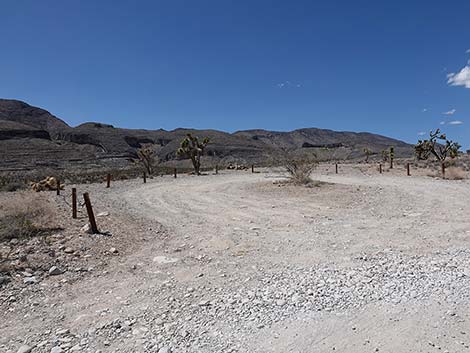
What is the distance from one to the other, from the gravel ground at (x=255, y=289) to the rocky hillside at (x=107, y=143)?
1275cm

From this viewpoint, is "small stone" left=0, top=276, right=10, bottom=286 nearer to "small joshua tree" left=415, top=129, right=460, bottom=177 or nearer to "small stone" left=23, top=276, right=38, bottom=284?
"small stone" left=23, top=276, right=38, bottom=284

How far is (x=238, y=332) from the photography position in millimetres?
3979

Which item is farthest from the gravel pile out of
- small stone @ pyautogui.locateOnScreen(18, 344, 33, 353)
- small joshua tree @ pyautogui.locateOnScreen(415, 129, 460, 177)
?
small joshua tree @ pyautogui.locateOnScreen(415, 129, 460, 177)

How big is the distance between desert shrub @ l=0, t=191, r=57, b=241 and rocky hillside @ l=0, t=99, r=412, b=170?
12863 millimetres

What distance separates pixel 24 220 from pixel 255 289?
6.42 meters

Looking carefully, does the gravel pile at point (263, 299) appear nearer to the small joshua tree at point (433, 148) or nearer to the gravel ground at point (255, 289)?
the gravel ground at point (255, 289)

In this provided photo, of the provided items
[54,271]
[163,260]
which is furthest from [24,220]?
[163,260]

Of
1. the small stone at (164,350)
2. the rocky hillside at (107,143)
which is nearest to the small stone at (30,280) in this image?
the small stone at (164,350)

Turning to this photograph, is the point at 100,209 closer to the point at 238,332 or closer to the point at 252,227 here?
the point at 252,227

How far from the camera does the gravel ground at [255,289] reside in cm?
384

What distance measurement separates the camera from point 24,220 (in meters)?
8.77

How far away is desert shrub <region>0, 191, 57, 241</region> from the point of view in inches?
314

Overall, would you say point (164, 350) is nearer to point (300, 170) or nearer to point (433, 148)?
point (300, 170)

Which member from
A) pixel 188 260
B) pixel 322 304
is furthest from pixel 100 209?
pixel 322 304
